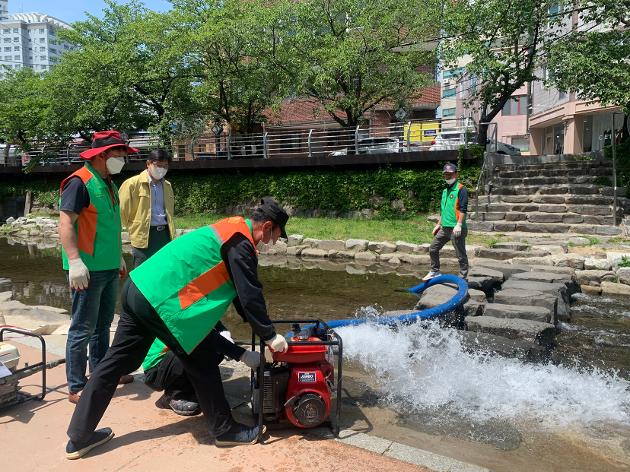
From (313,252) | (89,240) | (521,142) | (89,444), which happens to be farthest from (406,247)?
(521,142)

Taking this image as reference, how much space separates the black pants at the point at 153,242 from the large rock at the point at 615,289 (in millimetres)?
7646

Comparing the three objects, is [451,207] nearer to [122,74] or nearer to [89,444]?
[89,444]

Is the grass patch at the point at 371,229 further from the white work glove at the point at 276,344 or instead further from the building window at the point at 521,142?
the building window at the point at 521,142

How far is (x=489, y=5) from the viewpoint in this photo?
13703mm

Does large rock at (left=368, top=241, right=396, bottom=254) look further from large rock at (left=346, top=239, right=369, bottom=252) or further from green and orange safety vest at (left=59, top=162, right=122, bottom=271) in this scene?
green and orange safety vest at (left=59, top=162, right=122, bottom=271)

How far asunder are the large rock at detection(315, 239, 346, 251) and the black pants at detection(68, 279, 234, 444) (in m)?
9.71

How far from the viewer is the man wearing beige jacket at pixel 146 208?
15.1 feet

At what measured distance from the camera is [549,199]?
43.5 feet

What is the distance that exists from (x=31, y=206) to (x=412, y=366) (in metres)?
26.5

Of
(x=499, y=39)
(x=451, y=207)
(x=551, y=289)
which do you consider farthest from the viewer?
(x=499, y=39)

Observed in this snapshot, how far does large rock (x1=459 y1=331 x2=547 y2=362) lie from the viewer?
476 cm

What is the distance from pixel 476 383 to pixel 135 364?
286 cm

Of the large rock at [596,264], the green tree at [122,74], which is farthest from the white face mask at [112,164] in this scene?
the green tree at [122,74]

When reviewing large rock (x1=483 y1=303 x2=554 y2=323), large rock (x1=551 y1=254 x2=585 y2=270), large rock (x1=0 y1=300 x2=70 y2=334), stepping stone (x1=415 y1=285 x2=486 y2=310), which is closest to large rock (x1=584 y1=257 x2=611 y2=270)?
large rock (x1=551 y1=254 x2=585 y2=270)
